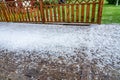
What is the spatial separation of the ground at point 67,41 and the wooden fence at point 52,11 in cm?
28

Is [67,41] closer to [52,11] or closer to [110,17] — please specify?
[52,11]

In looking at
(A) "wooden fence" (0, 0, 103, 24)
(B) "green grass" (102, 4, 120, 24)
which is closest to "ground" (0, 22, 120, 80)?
(A) "wooden fence" (0, 0, 103, 24)

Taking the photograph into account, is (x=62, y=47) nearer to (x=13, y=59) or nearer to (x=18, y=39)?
(x=13, y=59)

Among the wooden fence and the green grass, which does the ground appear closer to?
the wooden fence

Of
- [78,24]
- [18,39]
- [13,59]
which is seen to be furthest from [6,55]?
[78,24]

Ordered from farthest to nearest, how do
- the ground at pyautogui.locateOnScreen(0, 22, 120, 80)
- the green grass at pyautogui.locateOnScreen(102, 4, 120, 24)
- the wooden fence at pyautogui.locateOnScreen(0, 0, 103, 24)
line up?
the green grass at pyautogui.locateOnScreen(102, 4, 120, 24), the wooden fence at pyautogui.locateOnScreen(0, 0, 103, 24), the ground at pyautogui.locateOnScreen(0, 22, 120, 80)

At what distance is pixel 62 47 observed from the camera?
324 cm

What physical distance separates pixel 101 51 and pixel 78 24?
1705 millimetres

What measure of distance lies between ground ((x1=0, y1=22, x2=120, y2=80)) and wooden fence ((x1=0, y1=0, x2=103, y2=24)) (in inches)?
10.9

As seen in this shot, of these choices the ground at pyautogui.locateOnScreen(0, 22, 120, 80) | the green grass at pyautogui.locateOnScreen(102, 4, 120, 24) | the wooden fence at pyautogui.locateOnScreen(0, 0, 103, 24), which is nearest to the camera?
the ground at pyautogui.locateOnScreen(0, 22, 120, 80)

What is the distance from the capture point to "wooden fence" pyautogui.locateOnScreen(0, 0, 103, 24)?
4.12 metres

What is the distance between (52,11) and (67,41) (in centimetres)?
153

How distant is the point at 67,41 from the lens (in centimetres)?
350

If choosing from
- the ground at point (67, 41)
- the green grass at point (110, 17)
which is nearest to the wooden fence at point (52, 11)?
the ground at point (67, 41)
